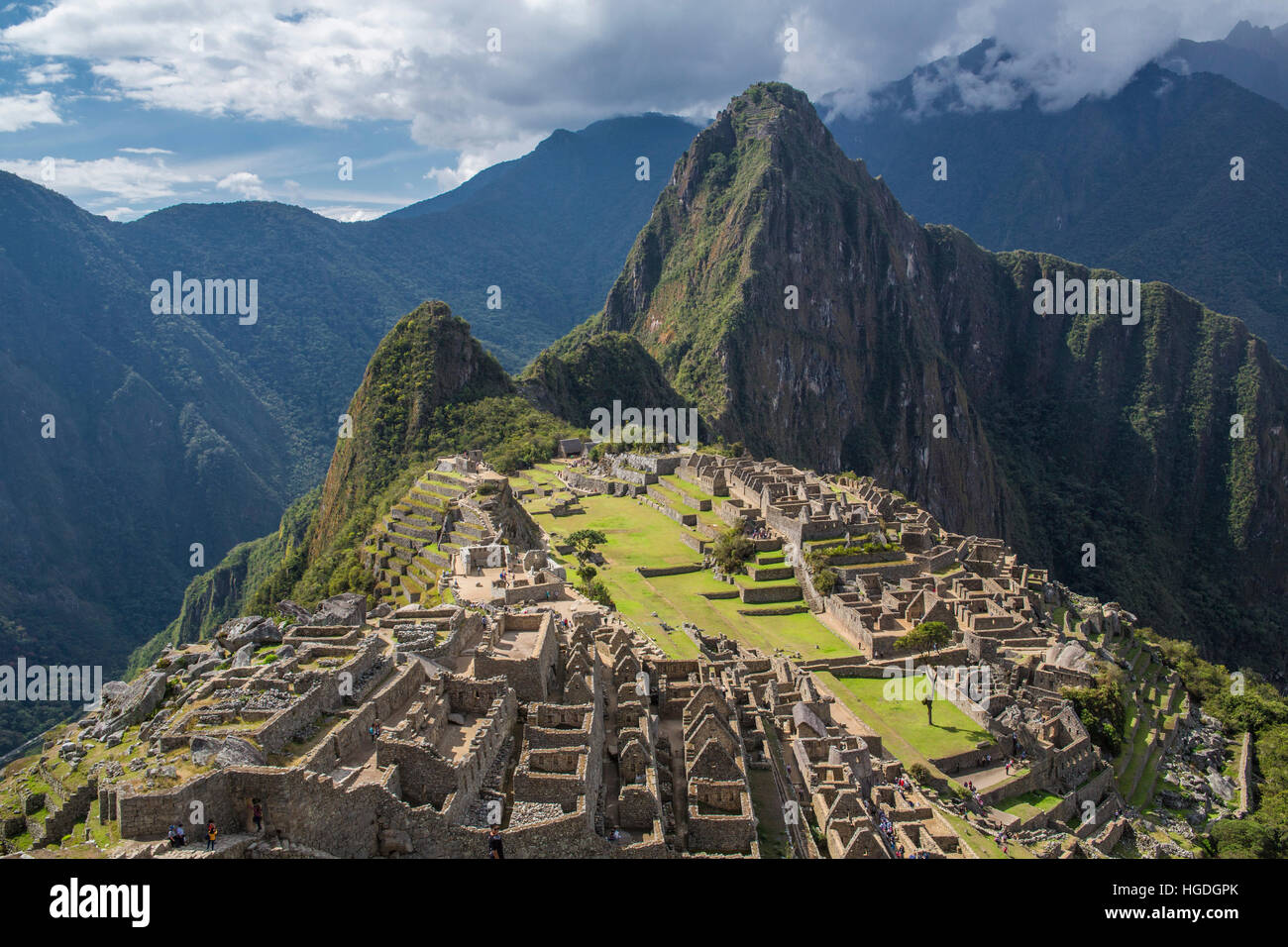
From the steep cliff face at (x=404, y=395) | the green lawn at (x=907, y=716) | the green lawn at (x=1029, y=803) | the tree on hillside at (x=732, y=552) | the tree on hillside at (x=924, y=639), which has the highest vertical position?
the steep cliff face at (x=404, y=395)

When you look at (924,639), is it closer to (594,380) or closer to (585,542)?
(585,542)

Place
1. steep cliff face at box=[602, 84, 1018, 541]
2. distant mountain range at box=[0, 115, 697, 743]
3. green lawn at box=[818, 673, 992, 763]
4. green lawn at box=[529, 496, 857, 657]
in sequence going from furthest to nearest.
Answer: steep cliff face at box=[602, 84, 1018, 541] → distant mountain range at box=[0, 115, 697, 743] → green lawn at box=[529, 496, 857, 657] → green lawn at box=[818, 673, 992, 763]

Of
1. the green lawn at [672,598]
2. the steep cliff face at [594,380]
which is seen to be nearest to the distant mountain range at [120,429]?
the green lawn at [672,598]

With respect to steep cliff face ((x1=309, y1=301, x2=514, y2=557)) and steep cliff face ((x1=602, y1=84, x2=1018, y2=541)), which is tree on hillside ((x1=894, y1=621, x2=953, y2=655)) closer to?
steep cliff face ((x1=309, y1=301, x2=514, y2=557))

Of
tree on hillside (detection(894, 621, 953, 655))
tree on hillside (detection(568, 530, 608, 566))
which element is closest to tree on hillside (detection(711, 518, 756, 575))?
tree on hillside (detection(568, 530, 608, 566))

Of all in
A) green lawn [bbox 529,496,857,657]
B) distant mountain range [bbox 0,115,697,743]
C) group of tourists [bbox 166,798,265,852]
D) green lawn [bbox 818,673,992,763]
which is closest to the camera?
group of tourists [bbox 166,798,265,852]

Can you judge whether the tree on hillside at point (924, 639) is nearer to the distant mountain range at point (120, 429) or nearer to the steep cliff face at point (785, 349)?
the distant mountain range at point (120, 429)

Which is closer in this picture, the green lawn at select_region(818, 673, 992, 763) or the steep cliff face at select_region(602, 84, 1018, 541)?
Answer: the green lawn at select_region(818, 673, 992, 763)
